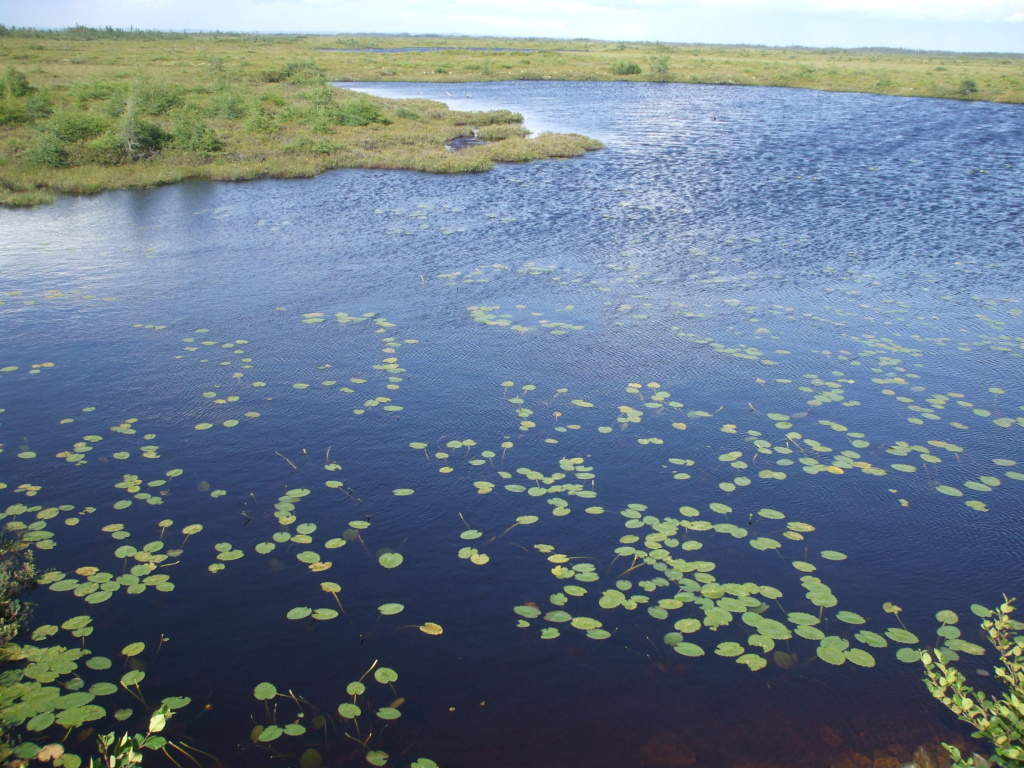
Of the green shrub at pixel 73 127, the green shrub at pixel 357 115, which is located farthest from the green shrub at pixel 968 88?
the green shrub at pixel 73 127

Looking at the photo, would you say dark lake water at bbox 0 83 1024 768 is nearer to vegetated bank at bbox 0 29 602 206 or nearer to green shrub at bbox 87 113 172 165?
vegetated bank at bbox 0 29 602 206

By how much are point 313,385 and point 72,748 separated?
18.6 feet

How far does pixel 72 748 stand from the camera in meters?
5.12

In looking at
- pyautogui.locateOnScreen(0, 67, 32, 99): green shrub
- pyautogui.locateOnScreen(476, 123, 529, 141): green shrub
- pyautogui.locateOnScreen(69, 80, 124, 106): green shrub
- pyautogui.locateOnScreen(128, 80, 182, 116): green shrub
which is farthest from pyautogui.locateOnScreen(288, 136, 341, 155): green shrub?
pyautogui.locateOnScreen(0, 67, 32, 99): green shrub

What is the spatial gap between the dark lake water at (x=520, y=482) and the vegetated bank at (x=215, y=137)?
7585 millimetres

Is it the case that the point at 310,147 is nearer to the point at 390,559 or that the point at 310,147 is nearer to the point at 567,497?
the point at 567,497

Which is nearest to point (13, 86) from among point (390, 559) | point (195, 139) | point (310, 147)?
point (195, 139)

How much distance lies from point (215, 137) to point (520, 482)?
2456cm

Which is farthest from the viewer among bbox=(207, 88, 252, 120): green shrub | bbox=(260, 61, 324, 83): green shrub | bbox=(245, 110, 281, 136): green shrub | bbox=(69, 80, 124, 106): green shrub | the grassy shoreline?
bbox=(260, 61, 324, 83): green shrub

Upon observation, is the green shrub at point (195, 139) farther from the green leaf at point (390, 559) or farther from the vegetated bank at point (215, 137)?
the green leaf at point (390, 559)

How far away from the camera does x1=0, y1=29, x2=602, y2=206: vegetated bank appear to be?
2395 cm

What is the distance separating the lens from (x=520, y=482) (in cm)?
805

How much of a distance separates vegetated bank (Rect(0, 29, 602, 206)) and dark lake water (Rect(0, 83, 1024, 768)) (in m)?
7.59

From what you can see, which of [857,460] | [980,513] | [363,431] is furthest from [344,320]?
[980,513]
